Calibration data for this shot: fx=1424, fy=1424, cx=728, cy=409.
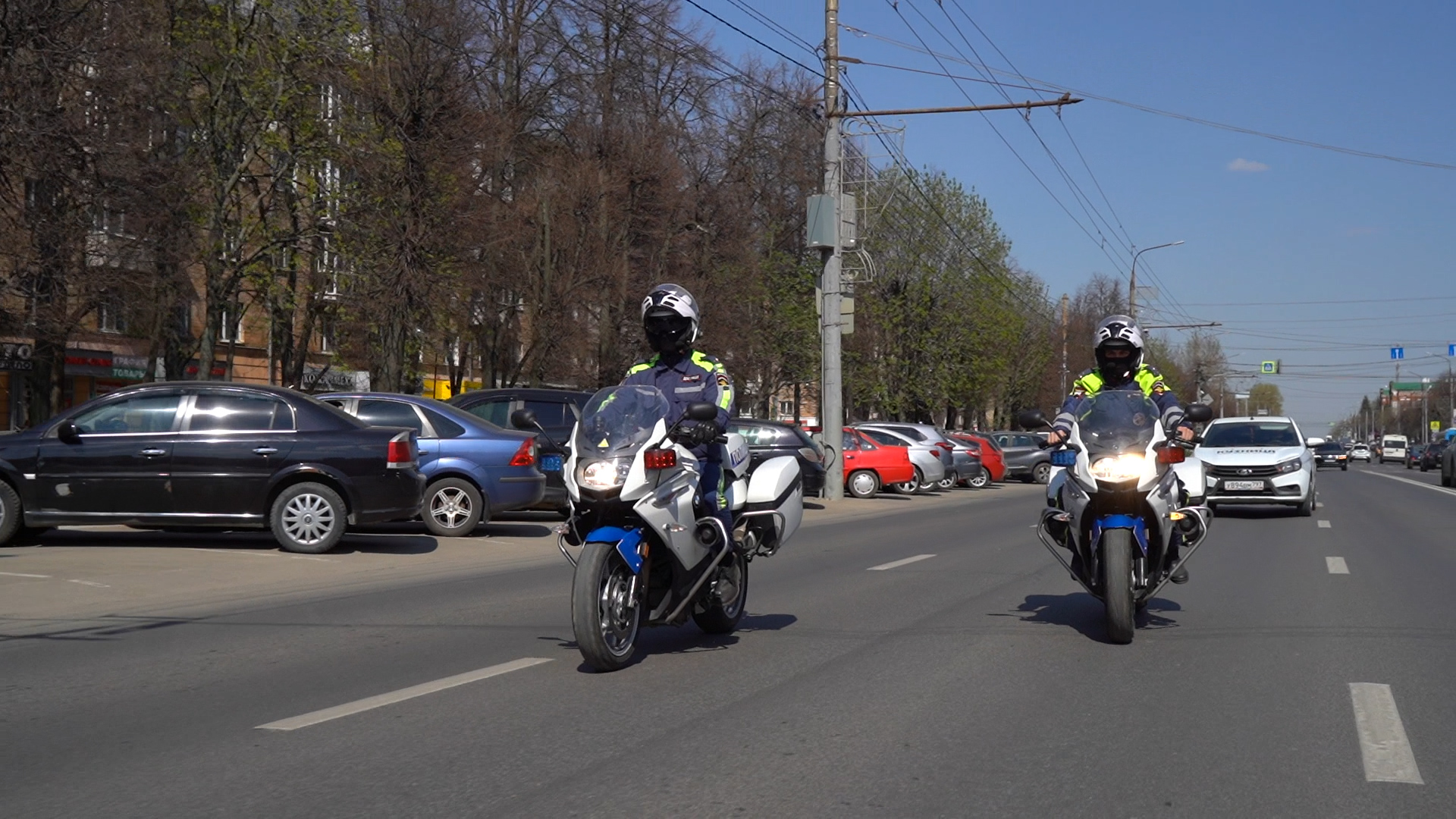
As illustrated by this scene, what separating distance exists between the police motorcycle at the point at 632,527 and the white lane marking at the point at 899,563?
5.59 m

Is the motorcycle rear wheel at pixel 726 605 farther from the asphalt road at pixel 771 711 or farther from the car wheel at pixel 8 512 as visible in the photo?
the car wheel at pixel 8 512

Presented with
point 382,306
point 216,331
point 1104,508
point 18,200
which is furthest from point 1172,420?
point 216,331

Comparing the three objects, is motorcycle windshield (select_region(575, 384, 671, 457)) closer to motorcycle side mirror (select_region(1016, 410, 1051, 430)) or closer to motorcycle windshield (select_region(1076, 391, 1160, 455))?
motorcycle side mirror (select_region(1016, 410, 1051, 430))

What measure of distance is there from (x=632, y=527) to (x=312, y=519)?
7216 mm

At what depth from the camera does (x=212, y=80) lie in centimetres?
2731

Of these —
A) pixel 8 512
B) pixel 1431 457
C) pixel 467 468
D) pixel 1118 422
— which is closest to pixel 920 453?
pixel 467 468

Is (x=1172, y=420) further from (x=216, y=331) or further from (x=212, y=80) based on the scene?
(x=216, y=331)

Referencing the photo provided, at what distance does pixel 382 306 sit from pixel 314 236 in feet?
6.34

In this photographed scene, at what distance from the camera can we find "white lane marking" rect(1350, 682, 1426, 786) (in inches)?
206

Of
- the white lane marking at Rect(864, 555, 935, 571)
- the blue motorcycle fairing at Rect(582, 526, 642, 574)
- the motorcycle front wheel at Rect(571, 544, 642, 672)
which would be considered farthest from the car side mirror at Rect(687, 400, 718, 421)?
the white lane marking at Rect(864, 555, 935, 571)

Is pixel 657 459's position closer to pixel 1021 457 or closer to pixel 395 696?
pixel 395 696

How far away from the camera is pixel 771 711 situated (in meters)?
6.25

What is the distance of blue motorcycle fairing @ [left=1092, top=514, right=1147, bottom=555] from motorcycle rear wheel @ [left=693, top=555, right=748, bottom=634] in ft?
6.62

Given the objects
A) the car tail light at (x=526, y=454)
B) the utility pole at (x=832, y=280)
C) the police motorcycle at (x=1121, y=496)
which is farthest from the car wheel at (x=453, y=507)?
the utility pole at (x=832, y=280)
